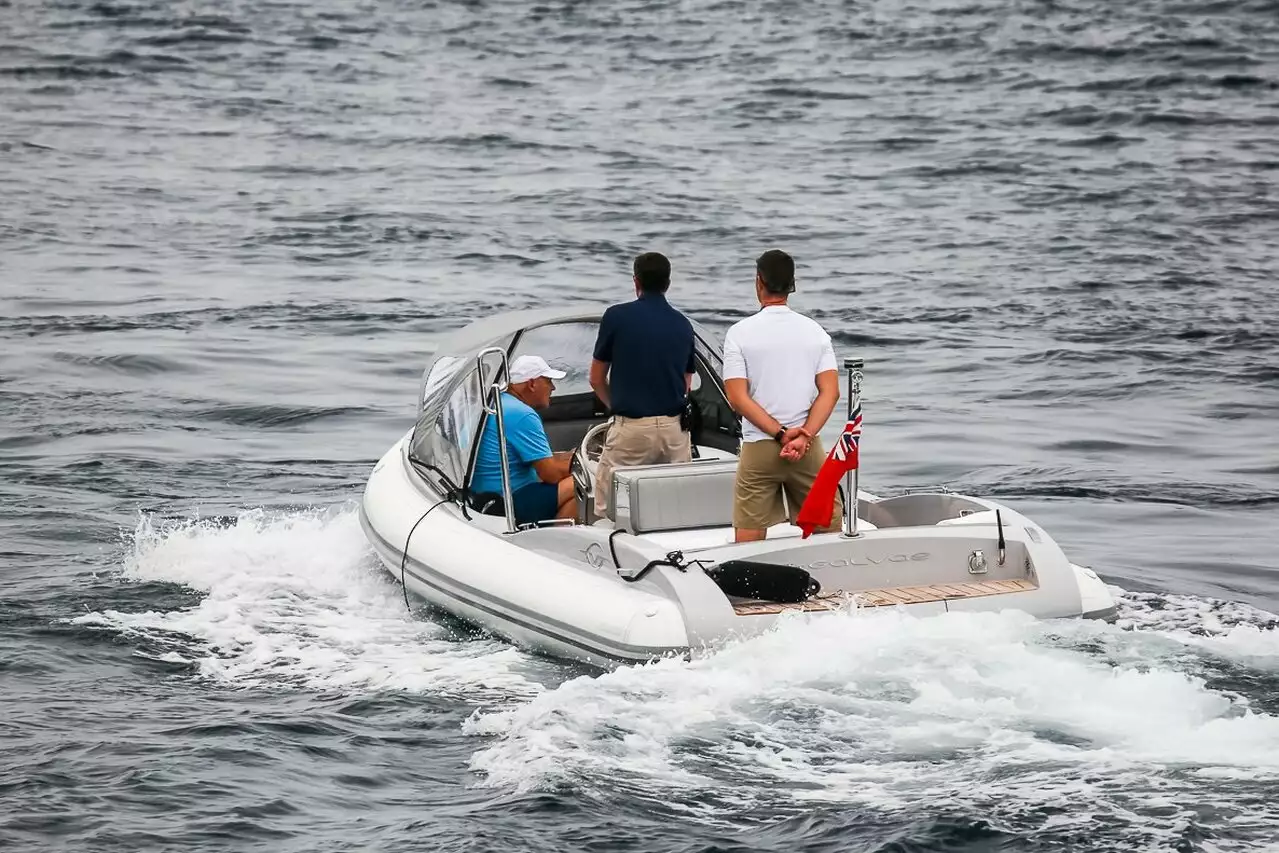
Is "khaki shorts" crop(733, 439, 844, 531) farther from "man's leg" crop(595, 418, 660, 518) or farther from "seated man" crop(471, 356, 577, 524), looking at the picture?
"seated man" crop(471, 356, 577, 524)

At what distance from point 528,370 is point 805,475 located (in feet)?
6.04

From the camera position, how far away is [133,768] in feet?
24.4

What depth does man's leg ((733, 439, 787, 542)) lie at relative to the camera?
870 centimetres

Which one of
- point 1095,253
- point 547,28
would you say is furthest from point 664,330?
point 547,28

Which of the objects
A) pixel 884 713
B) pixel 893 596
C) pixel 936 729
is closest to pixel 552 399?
pixel 893 596

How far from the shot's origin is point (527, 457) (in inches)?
382

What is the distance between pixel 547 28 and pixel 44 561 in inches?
1516

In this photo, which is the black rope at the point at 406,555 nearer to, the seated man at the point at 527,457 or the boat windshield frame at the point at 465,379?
the boat windshield frame at the point at 465,379

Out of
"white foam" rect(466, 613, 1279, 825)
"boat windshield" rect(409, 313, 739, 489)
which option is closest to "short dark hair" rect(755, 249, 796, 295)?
"white foam" rect(466, 613, 1279, 825)

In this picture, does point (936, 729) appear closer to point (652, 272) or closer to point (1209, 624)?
point (1209, 624)

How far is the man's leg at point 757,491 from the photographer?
870cm

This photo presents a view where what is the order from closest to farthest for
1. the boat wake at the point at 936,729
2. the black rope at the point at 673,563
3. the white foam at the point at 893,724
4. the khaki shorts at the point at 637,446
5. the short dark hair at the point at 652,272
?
1. the boat wake at the point at 936,729
2. the white foam at the point at 893,724
3. the black rope at the point at 673,563
4. the short dark hair at the point at 652,272
5. the khaki shorts at the point at 637,446

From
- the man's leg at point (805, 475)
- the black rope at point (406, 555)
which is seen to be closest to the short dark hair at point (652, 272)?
the man's leg at point (805, 475)

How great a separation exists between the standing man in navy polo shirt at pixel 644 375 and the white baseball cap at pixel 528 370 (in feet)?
1.68
